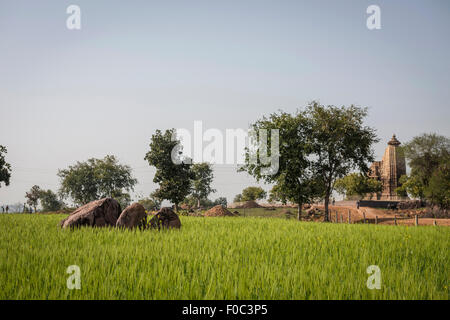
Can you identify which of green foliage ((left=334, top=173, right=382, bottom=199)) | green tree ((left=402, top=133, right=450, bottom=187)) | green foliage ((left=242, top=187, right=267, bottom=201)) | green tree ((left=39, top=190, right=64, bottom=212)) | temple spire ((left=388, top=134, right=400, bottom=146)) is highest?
temple spire ((left=388, top=134, right=400, bottom=146))

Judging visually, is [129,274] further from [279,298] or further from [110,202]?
[110,202]

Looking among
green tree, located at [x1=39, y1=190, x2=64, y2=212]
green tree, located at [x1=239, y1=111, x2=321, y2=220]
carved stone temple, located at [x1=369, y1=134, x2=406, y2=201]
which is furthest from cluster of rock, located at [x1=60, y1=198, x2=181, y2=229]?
carved stone temple, located at [x1=369, y1=134, x2=406, y2=201]

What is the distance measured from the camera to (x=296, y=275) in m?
5.75

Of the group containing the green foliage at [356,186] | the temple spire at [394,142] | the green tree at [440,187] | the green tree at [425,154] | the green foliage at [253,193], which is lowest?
the green foliage at [253,193]

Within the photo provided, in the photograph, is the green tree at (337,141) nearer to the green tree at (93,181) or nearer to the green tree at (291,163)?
the green tree at (291,163)

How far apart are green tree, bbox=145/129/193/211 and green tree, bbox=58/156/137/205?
34.4m

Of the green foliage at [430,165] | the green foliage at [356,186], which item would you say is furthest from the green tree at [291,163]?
the green foliage at [356,186]

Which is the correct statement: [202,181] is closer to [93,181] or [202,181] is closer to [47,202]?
[93,181]

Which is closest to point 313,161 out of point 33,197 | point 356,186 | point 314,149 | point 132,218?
point 314,149

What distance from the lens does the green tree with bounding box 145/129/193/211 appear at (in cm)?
4488

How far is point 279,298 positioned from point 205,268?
2041 millimetres

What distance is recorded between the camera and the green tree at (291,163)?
34438 mm

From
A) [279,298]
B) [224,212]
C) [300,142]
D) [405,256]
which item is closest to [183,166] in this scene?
[224,212]

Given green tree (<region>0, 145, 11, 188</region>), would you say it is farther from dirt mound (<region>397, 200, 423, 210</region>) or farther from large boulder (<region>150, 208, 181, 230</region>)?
dirt mound (<region>397, 200, 423, 210</region>)
